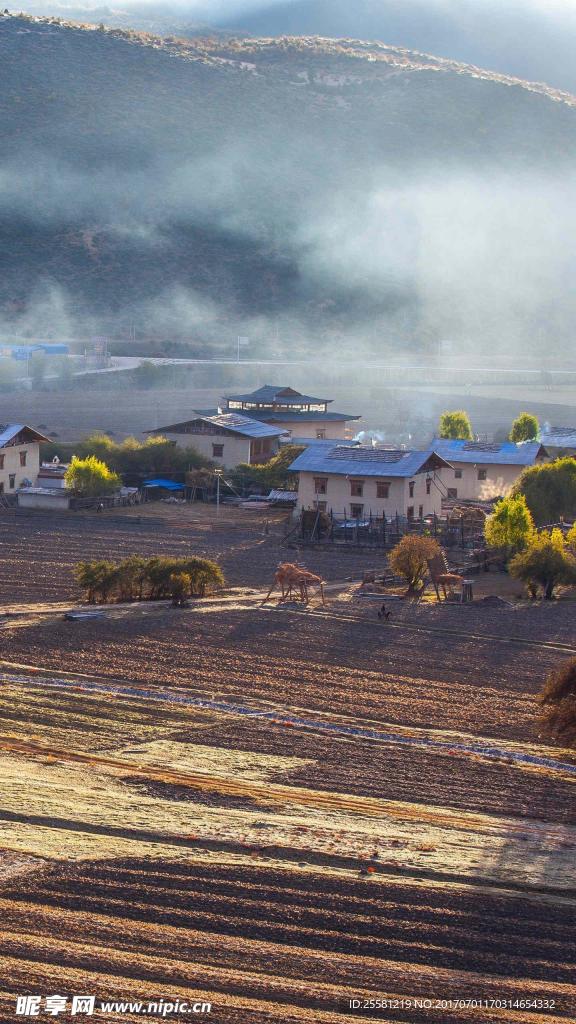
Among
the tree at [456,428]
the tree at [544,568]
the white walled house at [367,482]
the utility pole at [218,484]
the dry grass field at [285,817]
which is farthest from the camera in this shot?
the tree at [456,428]

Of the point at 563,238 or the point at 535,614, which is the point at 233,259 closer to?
the point at 563,238

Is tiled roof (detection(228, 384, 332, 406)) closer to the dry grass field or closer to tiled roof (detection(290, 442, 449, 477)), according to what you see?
tiled roof (detection(290, 442, 449, 477))

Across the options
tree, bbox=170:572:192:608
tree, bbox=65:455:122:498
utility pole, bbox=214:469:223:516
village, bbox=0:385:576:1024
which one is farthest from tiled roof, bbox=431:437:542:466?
tree, bbox=170:572:192:608

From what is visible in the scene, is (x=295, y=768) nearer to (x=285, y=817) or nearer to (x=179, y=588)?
(x=285, y=817)

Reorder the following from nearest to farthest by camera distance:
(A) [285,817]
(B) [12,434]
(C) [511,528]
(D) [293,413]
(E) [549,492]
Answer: (A) [285,817], (C) [511,528], (E) [549,492], (B) [12,434], (D) [293,413]

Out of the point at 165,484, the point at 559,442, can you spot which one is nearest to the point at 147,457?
the point at 165,484

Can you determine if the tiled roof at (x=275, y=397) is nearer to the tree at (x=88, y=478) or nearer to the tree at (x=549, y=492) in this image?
the tree at (x=88, y=478)

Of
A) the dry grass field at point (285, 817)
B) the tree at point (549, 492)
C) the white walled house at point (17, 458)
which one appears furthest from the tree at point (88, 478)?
the dry grass field at point (285, 817)
